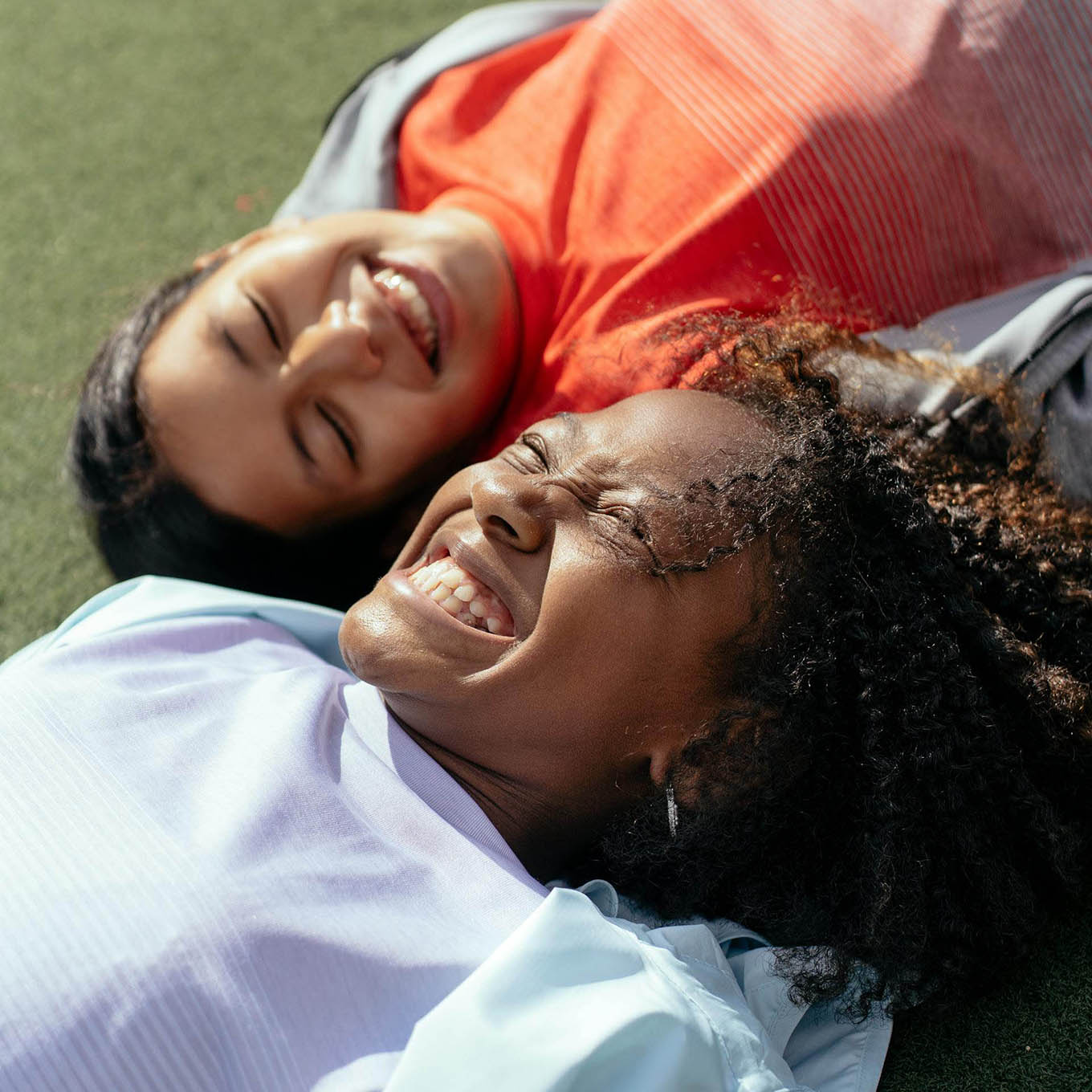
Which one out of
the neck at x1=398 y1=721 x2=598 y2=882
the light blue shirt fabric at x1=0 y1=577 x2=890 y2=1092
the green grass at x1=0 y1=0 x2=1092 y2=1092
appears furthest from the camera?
the green grass at x1=0 y1=0 x2=1092 y2=1092

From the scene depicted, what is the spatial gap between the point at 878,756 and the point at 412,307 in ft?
3.60

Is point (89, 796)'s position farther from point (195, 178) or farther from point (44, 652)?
point (195, 178)

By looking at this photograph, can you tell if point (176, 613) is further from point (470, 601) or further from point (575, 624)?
point (575, 624)

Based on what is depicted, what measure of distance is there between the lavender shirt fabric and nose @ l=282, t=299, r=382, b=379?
0.56 meters

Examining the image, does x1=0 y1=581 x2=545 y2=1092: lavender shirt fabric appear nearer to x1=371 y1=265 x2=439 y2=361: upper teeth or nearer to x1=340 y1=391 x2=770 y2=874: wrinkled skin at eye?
x1=340 y1=391 x2=770 y2=874: wrinkled skin at eye

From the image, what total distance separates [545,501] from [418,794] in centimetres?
42

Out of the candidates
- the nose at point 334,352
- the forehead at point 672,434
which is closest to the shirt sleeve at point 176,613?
the nose at point 334,352

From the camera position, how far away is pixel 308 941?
1.24 metres

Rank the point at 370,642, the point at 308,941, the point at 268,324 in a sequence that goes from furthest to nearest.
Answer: the point at 268,324 → the point at 370,642 → the point at 308,941

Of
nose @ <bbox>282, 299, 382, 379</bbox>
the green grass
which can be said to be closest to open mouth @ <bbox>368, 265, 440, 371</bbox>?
nose @ <bbox>282, 299, 382, 379</bbox>

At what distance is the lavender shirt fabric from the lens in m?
1.19

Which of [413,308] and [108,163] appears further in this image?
[108,163]

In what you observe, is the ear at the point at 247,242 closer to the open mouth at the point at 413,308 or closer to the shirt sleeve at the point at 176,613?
the open mouth at the point at 413,308

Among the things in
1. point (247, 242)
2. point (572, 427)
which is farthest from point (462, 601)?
point (247, 242)
